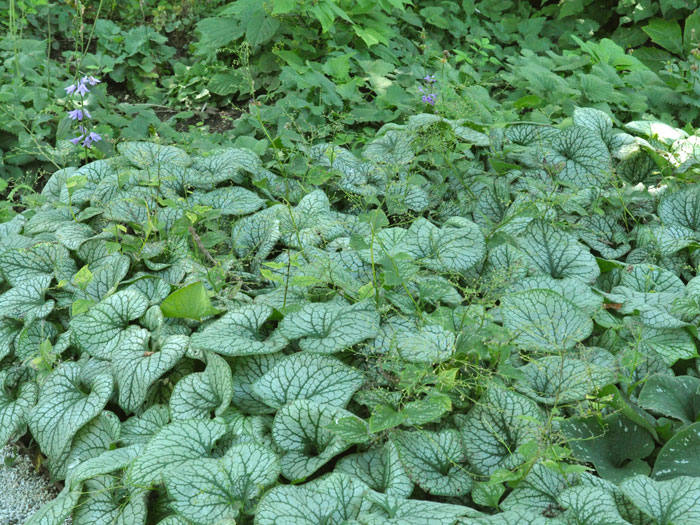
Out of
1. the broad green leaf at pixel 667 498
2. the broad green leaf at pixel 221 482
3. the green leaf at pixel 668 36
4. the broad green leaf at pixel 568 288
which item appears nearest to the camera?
the broad green leaf at pixel 667 498

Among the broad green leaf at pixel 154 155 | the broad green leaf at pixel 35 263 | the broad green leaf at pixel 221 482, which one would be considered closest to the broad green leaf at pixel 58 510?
the broad green leaf at pixel 221 482

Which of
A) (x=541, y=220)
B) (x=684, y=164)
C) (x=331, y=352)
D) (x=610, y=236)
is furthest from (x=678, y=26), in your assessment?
(x=331, y=352)

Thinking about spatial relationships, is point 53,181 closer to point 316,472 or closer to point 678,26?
point 316,472

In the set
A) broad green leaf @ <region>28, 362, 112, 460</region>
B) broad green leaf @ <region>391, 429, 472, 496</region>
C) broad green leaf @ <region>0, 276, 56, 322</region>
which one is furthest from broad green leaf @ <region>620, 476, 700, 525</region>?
broad green leaf @ <region>0, 276, 56, 322</region>

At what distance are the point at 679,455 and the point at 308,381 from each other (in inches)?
38.1

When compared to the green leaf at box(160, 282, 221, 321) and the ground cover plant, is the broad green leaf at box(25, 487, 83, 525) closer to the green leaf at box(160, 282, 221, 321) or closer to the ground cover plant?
the ground cover plant

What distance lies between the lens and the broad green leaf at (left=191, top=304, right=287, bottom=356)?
198 centimetres

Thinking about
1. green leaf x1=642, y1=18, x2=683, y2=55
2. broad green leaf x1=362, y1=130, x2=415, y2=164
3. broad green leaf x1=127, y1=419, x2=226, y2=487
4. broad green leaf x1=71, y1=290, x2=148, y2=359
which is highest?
green leaf x1=642, y1=18, x2=683, y2=55

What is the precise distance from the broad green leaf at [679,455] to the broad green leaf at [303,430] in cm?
78

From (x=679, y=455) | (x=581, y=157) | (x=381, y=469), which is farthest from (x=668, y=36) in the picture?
(x=381, y=469)

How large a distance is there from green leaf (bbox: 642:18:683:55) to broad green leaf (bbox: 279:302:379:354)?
3788 mm

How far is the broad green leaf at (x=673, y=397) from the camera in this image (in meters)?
1.86

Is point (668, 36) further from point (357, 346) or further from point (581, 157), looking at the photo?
point (357, 346)

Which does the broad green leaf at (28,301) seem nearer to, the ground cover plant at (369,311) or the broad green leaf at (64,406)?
the ground cover plant at (369,311)
